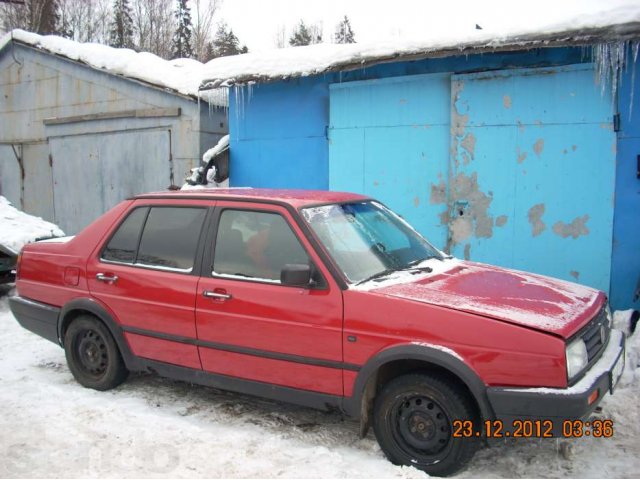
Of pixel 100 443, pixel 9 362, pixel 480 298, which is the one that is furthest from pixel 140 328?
pixel 480 298

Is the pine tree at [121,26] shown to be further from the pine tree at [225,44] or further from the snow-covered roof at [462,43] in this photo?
the snow-covered roof at [462,43]

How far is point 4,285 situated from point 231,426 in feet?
18.8

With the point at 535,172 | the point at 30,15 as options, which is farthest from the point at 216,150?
the point at 30,15

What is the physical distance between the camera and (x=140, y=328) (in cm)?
435

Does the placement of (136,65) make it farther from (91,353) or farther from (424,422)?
(424,422)

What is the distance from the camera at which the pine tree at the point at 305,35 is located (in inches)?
1403

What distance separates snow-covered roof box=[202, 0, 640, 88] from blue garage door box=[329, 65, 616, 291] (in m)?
0.52

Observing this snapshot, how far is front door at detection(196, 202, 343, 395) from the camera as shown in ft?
11.6

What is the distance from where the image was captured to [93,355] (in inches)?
187

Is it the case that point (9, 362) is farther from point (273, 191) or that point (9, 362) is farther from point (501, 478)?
point (501, 478)

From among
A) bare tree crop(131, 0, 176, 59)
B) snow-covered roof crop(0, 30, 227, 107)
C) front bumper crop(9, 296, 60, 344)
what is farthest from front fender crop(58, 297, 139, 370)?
bare tree crop(131, 0, 176, 59)

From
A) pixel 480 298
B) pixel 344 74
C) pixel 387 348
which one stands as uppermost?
pixel 344 74

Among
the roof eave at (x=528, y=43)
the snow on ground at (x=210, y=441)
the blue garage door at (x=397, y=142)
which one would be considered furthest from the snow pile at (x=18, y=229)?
the roof eave at (x=528, y=43)

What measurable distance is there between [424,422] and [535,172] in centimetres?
A: 420
